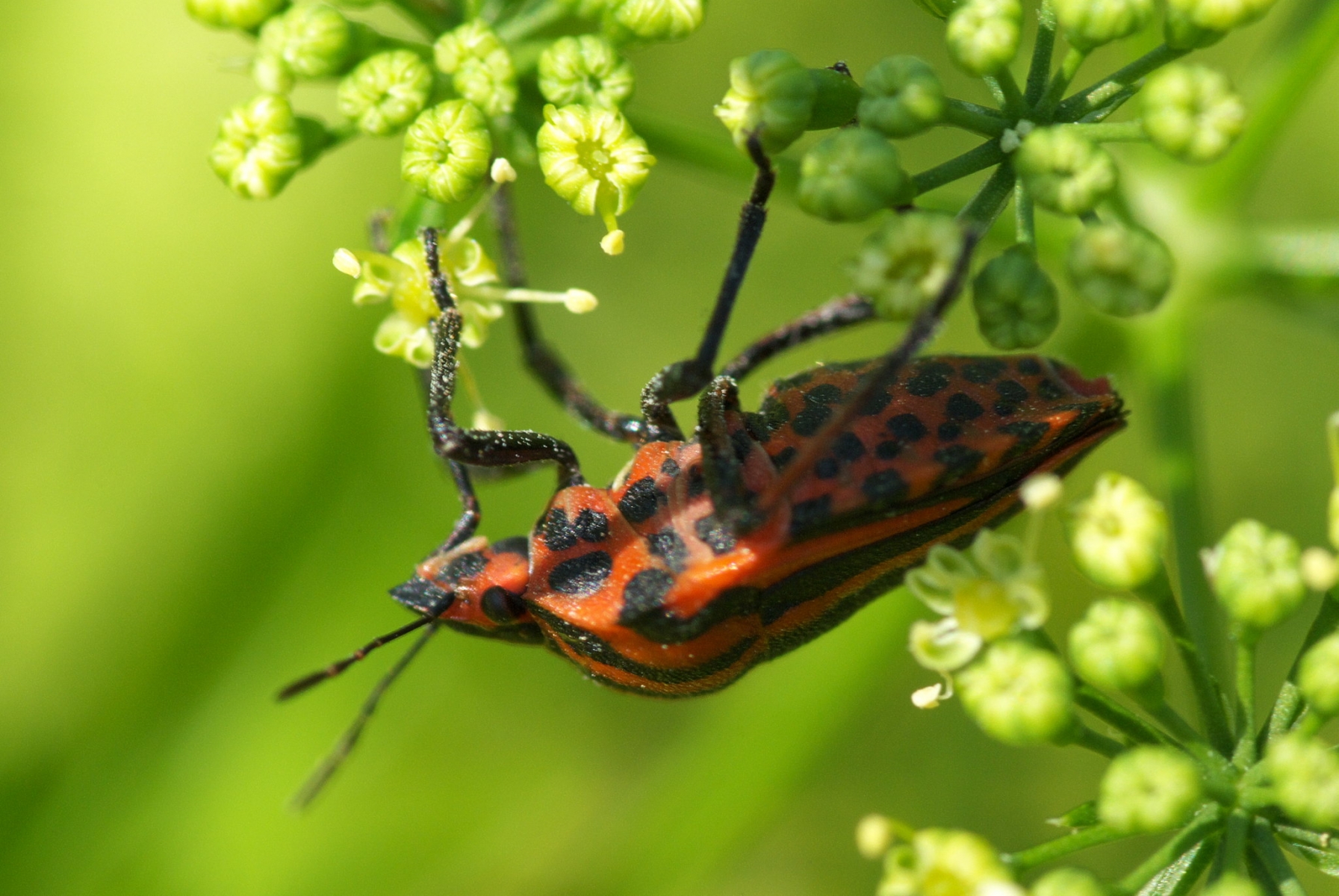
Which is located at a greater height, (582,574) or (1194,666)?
(1194,666)

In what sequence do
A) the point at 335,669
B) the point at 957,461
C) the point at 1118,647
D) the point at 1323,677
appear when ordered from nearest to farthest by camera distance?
the point at 1323,677 → the point at 1118,647 → the point at 957,461 → the point at 335,669

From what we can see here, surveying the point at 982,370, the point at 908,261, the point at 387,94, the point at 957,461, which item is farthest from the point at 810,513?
the point at 387,94

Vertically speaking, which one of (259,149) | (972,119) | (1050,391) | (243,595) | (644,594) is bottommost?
(243,595)

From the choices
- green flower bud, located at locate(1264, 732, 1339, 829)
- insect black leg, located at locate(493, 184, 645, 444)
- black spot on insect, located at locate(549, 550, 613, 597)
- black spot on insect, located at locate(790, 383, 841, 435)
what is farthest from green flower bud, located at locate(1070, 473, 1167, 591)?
insect black leg, located at locate(493, 184, 645, 444)

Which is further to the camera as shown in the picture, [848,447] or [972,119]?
[848,447]

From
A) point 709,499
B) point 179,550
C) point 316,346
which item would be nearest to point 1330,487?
point 709,499

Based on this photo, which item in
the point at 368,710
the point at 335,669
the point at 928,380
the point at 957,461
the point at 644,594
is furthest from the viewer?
the point at 368,710

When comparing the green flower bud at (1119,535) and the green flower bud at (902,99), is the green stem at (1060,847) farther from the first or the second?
the green flower bud at (902,99)

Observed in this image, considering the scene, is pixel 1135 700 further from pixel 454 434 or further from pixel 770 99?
pixel 454 434
